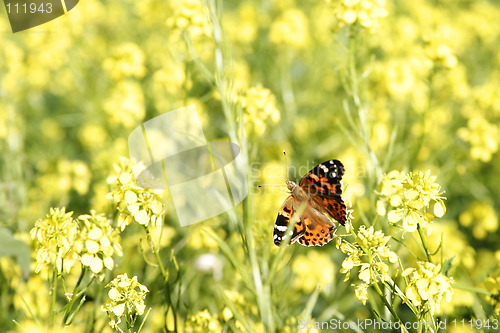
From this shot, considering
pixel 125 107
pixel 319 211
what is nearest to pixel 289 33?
pixel 125 107

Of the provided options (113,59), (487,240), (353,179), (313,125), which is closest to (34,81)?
(113,59)

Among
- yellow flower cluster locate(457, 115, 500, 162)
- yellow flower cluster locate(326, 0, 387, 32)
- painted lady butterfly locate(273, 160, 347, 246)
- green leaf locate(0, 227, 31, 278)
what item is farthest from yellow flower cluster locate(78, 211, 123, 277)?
yellow flower cluster locate(457, 115, 500, 162)

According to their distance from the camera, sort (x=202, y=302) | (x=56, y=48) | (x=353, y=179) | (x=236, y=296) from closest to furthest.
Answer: (x=236, y=296), (x=202, y=302), (x=353, y=179), (x=56, y=48)

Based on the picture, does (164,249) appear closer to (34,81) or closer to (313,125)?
(313,125)

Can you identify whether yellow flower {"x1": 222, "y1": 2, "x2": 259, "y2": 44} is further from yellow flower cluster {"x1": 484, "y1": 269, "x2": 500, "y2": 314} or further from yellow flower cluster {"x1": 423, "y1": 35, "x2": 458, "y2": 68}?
yellow flower cluster {"x1": 484, "y1": 269, "x2": 500, "y2": 314}

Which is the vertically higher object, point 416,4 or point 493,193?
point 416,4

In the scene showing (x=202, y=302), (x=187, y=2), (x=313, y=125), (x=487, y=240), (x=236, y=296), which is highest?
(x=187, y=2)
